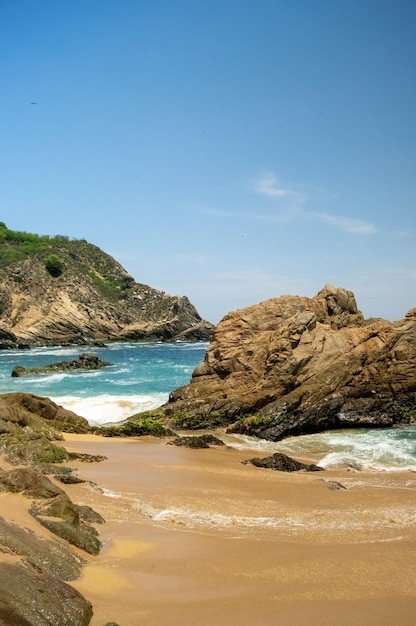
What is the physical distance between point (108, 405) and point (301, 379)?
10.7 m

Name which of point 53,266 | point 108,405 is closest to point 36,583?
point 108,405

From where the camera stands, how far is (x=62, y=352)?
70375 millimetres

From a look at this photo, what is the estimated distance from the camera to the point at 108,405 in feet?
97.4

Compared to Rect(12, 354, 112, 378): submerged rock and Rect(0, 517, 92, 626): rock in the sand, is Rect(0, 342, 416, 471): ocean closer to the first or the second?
Rect(12, 354, 112, 378): submerged rock

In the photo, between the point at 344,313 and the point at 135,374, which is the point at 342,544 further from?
the point at 135,374

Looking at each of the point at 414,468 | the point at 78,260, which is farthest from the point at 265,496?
the point at 78,260

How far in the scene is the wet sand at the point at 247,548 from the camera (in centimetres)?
618

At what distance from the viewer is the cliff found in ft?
291

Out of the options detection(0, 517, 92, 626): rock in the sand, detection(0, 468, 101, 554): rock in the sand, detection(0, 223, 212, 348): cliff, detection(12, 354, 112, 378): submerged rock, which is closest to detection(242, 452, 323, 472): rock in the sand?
detection(0, 468, 101, 554): rock in the sand

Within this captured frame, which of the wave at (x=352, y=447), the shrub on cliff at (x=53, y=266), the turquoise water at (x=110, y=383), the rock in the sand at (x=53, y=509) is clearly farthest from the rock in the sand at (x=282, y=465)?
the shrub on cliff at (x=53, y=266)

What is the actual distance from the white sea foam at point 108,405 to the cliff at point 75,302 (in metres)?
52.3

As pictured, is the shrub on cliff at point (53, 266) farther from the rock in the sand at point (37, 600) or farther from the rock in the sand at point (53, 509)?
the rock in the sand at point (37, 600)

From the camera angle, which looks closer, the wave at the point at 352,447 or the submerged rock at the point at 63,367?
the wave at the point at 352,447

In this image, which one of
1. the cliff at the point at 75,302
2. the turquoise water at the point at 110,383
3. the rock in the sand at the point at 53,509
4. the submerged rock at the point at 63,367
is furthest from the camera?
the cliff at the point at 75,302
